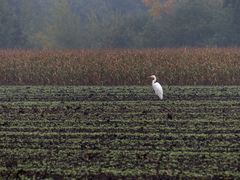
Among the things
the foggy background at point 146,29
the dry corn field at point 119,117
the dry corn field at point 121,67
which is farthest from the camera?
the foggy background at point 146,29

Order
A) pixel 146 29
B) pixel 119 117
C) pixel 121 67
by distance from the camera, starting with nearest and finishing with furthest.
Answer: pixel 119 117 < pixel 121 67 < pixel 146 29

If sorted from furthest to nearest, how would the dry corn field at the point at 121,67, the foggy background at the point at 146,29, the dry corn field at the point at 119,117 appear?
the foggy background at the point at 146,29
the dry corn field at the point at 121,67
the dry corn field at the point at 119,117

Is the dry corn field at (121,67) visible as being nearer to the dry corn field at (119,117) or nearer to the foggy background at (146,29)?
the dry corn field at (119,117)

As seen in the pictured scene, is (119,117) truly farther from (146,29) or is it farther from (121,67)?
(146,29)

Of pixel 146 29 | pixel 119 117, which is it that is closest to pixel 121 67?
pixel 119 117

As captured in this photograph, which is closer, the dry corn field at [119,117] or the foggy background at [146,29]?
the dry corn field at [119,117]

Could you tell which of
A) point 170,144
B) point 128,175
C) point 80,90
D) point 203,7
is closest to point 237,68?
point 80,90

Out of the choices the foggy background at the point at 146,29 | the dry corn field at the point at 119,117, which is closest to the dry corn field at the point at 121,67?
the dry corn field at the point at 119,117

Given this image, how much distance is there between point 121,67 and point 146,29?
21348 mm

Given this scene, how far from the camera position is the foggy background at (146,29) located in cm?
4131

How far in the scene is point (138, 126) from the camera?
11.6 metres

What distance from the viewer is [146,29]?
43406mm

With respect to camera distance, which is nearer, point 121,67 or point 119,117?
point 119,117

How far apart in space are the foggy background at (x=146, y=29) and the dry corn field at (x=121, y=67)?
1677 cm
